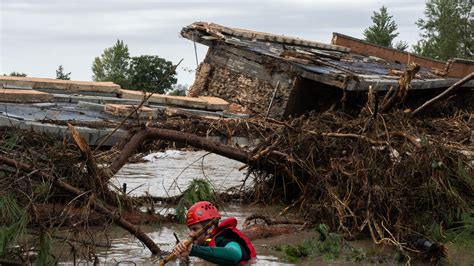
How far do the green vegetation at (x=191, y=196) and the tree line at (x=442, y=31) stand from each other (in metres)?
45.6

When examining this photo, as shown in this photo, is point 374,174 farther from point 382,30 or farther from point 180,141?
point 382,30

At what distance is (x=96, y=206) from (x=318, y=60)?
14.6 metres

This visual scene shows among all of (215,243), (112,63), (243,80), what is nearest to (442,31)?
(112,63)

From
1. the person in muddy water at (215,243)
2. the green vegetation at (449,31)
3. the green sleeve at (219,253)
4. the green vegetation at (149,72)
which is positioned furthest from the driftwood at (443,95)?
the green vegetation at (449,31)

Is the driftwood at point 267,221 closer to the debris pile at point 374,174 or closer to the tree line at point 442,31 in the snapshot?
the debris pile at point 374,174

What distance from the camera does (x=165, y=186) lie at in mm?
13469

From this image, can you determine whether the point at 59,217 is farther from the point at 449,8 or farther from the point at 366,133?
the point at 449,8

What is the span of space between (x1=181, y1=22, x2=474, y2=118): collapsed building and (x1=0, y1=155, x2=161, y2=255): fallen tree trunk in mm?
11134

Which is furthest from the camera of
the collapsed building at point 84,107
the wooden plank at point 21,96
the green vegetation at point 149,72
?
the green vegetation at point 149,72

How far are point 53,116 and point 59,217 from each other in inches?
324

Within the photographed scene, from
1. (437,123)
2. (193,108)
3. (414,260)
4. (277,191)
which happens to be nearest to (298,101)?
(193,108)

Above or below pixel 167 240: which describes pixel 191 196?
above

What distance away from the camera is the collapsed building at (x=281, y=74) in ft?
68.5

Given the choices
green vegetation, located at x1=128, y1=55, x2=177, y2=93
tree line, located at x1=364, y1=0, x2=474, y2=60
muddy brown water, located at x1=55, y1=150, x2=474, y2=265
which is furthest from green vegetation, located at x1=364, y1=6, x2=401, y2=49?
muddy brown water, located at x1=55, y1=150, x2=474, y2=265
